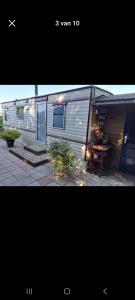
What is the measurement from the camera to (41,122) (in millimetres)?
6445

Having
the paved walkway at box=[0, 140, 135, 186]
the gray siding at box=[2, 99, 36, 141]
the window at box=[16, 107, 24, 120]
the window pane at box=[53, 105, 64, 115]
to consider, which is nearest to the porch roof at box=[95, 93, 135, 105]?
the window pane at box=[53, 105, 64, 115]

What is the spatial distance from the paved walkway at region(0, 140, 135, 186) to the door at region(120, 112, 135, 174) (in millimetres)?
307

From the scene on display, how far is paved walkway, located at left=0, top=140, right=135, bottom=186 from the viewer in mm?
3281

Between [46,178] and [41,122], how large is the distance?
142 inches

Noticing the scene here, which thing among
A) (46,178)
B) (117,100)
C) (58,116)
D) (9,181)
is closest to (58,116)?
(58,116)

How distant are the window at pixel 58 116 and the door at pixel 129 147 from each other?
2.23 m

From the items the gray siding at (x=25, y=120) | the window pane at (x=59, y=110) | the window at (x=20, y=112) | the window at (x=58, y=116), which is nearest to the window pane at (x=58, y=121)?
the window at (x=58, y=116)

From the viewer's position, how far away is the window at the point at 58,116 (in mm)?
5045

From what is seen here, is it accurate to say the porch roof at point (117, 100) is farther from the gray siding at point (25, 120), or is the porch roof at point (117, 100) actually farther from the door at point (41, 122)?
the gray siding at point (25, 120)

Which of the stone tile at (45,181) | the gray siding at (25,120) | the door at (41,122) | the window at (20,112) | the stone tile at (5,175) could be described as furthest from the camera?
the window at (20,112)
